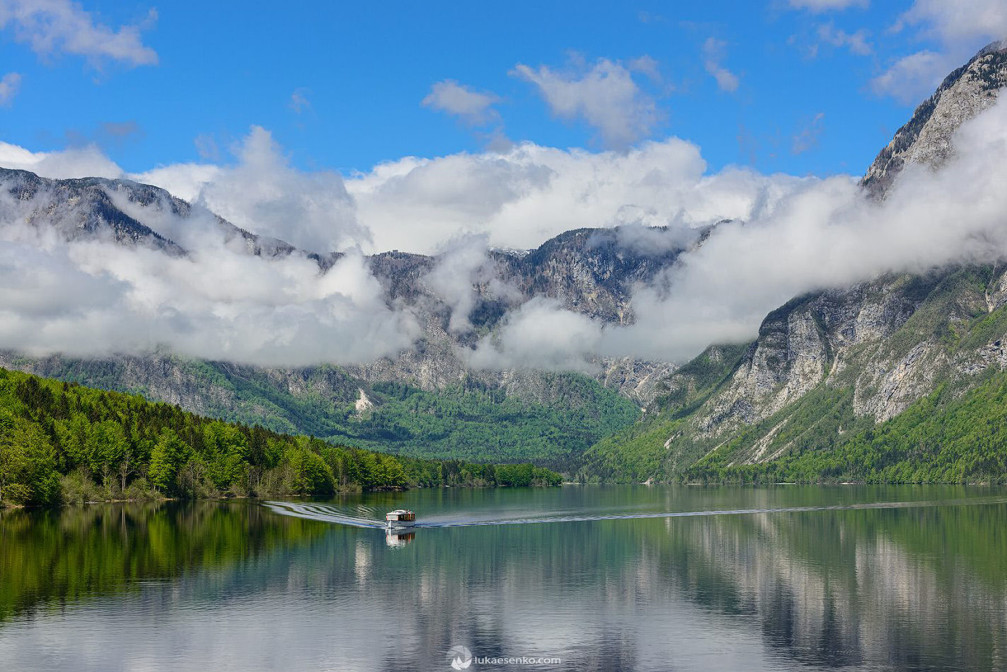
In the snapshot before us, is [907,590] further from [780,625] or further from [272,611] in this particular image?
[272,611]

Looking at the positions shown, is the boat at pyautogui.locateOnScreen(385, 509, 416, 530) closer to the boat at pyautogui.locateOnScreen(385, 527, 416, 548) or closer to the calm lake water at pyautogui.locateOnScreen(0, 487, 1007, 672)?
the boat at pyautogui.locateOnScreen(385, 527, 416, 548)

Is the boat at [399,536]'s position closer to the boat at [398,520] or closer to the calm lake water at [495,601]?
the boat at [398,520]

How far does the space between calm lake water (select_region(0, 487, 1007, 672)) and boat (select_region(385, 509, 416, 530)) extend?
14907 millimetres

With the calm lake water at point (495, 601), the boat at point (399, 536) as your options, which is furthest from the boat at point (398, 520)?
the calm lake water at point (495, 601)

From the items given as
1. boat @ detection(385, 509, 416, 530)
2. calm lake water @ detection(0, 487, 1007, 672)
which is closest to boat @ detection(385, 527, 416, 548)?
boat @ detection(385, 509, 416, 530)

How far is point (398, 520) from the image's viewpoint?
18350 centimetres

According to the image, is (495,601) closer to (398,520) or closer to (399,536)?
(399,536)

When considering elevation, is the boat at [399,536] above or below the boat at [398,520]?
below

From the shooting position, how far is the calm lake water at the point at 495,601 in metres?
69.6

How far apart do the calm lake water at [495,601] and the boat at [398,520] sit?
14.9m

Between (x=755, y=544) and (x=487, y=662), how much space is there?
90562 mm

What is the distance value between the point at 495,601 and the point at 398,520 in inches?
3645

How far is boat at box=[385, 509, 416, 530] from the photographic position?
571 feet

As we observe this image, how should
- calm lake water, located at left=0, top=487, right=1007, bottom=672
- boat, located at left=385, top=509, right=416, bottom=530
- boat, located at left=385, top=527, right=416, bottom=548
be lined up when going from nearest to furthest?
calm lake water, located at left=0, top=487, right=1007, bottom=672
boat, located at left=385, top=527, right=416, bottom=548
boat, located at left=385, top=509, right=416, bottom=530
